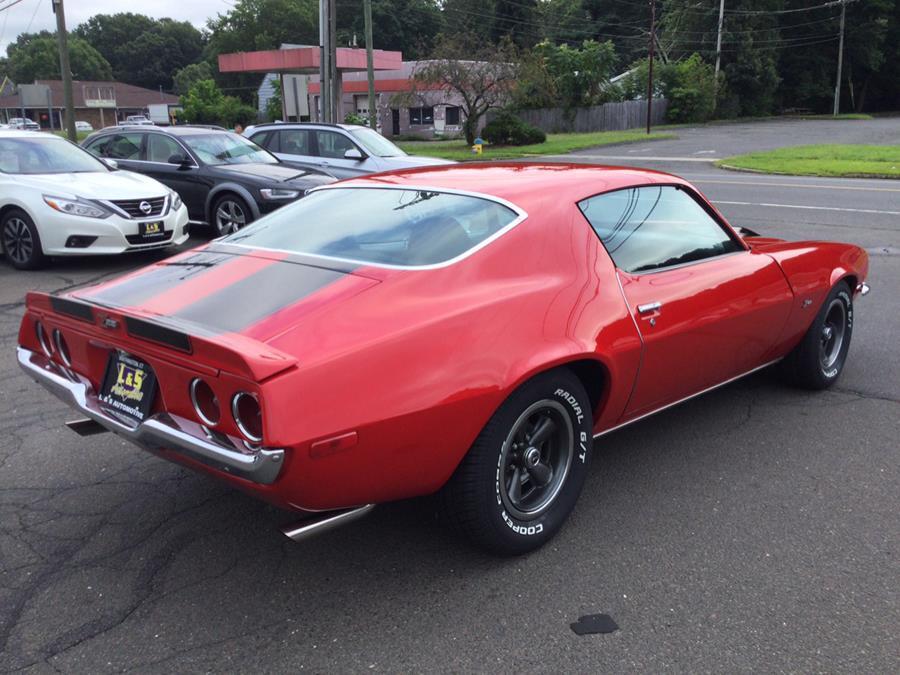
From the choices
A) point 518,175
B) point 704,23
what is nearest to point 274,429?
point 518,175

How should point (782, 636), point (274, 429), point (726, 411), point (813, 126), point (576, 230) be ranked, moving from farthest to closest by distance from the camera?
point (813, 126) < point (726, 411) < point (576, 230) < point (782, 636) < point (274, 429)

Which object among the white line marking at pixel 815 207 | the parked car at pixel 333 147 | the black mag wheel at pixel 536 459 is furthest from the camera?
the white line marking at pixel 815 207

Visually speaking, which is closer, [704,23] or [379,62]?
[379,62]

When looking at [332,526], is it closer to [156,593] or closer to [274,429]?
[274,429]

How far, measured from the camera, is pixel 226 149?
38.7ft

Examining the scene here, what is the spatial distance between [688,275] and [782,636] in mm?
1802

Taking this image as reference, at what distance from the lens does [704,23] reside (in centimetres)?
6000

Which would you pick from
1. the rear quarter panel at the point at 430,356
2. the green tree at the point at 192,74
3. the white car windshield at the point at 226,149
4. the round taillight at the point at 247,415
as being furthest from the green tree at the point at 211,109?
the round taillight at the point at 247,415

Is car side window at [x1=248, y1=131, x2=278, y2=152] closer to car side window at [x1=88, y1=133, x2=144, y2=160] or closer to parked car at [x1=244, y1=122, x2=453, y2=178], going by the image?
parked car at [x1=244, y1=122, x2=453, y2=178]

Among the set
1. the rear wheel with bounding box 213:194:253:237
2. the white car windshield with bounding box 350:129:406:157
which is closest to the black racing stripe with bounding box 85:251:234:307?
the rear wheel with bounding box 213:194:253:237

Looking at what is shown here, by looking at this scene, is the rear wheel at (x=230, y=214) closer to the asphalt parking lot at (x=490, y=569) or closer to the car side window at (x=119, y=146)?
the car side window at (x=119, y=146)

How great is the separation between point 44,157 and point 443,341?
847 centimetres

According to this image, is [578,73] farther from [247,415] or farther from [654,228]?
[247,415]

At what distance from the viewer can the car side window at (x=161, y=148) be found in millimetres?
11570
